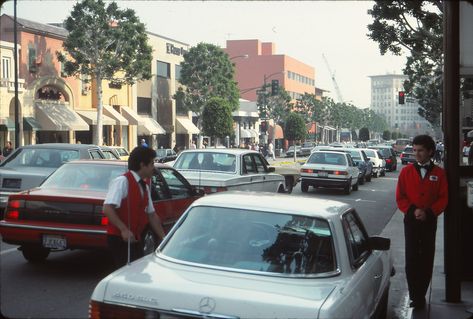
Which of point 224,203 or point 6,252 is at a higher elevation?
point 224,203

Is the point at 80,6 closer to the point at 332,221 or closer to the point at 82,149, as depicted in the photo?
the point at 82,149

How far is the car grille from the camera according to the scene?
24.4ft

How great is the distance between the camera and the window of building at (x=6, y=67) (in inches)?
1368

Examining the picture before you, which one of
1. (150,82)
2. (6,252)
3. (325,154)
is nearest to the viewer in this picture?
(6,252)

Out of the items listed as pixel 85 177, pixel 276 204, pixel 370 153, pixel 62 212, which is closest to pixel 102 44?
pixel 370 153

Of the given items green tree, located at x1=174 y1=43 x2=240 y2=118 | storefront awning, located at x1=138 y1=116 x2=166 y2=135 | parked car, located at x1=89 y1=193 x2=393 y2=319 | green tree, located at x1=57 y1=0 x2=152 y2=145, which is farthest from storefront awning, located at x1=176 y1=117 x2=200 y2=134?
parked car, located at x1=89 y1=193 x2=393 y2=319

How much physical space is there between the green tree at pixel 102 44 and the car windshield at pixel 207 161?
28990mm

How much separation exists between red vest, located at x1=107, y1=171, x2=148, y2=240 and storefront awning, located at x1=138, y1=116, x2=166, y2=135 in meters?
48.0

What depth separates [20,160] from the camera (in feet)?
41.1

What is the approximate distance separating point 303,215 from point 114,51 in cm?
3995

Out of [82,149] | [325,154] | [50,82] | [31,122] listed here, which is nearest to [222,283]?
[82,149]

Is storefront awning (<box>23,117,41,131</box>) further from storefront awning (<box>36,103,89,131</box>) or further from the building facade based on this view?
the building facade

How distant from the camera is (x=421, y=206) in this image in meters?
6.20

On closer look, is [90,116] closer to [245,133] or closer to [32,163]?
[32,163]
